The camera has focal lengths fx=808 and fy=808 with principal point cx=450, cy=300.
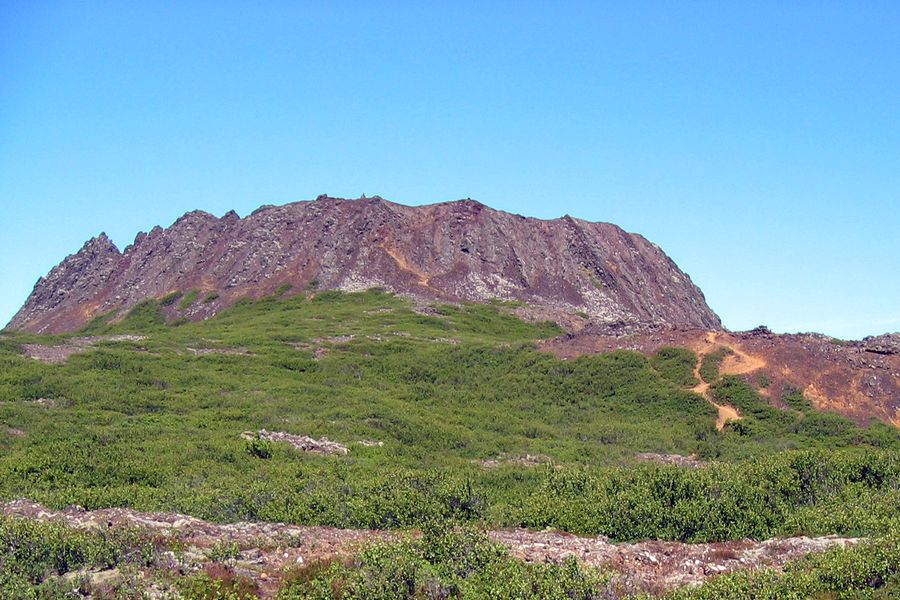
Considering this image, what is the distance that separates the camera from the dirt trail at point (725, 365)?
48188 mm

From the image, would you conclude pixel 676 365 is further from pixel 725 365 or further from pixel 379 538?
pixel 379 538

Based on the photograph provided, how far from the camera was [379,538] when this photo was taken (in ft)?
59.6

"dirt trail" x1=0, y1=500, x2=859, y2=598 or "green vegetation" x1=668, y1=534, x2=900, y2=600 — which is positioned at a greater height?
"green vegetation" x1=668, y1=534, x2=900, y2=600

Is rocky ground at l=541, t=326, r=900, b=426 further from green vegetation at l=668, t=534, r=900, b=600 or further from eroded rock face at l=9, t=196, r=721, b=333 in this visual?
green vegetation at l=668, t=534, r=900, b=600

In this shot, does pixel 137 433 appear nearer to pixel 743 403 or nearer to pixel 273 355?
pixel 273 355

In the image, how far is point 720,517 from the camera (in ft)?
67.5

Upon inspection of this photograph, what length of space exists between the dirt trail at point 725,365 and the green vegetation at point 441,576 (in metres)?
34.3

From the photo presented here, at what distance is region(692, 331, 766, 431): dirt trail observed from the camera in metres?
48.2

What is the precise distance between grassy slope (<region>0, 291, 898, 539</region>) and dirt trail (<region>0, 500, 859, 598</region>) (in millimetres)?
1712

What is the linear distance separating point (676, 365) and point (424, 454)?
2396cm

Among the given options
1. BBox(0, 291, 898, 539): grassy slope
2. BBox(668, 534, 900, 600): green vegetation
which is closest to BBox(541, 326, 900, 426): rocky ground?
BBox(0, 291, 898, 539): grassy slope

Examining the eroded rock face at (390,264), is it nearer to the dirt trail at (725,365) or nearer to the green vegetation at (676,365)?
the green vegetation at (676,365)

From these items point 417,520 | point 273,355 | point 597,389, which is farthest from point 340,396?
point 417,520

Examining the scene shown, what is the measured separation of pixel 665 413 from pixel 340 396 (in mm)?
20065
